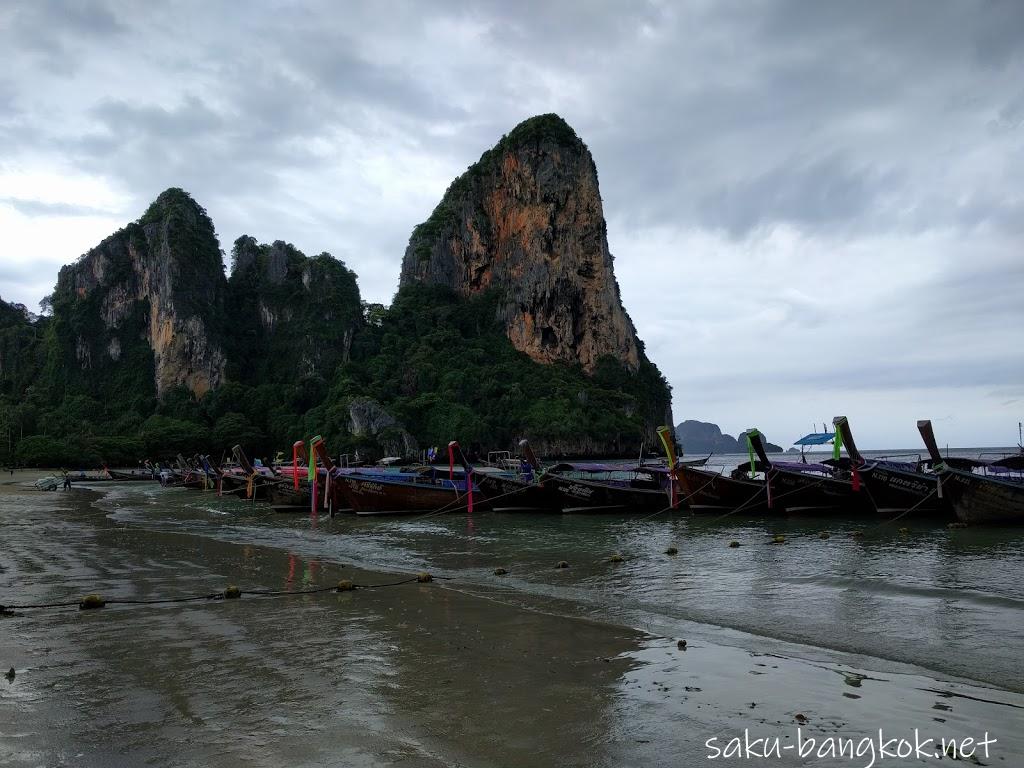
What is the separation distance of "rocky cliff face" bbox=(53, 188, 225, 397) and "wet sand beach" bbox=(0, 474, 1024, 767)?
88008 mm

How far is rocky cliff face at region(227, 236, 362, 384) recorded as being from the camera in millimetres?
96250

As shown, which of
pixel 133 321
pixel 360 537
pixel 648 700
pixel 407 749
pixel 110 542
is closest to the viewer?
pixel 407 749

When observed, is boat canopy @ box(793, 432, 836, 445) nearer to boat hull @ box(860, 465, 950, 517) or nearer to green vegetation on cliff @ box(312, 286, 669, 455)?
boat hull @ box(860, 465, 950, 517)

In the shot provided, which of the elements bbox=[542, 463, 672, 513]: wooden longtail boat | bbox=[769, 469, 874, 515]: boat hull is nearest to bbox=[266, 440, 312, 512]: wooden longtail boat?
bbox=[542, 463, 672, 513]: wooden longtail boat

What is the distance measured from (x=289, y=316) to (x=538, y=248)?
3944 centimetres

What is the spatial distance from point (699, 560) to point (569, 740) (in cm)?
914

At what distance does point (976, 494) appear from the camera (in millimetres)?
16812

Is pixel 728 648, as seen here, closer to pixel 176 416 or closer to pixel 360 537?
pixel 360 537

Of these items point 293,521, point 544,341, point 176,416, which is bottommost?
point 293,521

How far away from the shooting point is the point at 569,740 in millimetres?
3986

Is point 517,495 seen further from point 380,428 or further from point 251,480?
point 380,428

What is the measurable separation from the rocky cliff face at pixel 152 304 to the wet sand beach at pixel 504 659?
88.0 metres

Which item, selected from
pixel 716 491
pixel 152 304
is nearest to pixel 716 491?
pixel 716 491

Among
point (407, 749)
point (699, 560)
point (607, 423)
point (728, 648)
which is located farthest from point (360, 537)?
point (607, 423)
